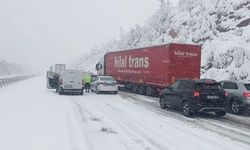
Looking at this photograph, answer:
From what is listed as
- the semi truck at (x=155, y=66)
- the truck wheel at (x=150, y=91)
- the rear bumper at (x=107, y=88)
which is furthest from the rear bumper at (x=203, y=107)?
the rear bumper at (x=107, y=88)

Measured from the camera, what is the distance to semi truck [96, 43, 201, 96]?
25.1 m

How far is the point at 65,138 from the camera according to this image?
1059cm

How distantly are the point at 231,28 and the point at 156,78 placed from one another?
20458mm

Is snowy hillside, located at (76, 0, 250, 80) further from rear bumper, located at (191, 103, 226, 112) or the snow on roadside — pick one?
the snow on roadside

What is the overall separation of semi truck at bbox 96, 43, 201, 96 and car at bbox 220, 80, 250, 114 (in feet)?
19.9

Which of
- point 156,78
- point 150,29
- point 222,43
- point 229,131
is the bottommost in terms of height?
point 229,131

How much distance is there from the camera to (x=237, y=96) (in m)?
18.2

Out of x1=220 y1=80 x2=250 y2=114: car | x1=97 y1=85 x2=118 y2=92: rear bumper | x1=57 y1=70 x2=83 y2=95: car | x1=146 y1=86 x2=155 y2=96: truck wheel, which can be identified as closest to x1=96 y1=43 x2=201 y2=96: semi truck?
x1=146 y1=86 x2=155 y2=96: truck wheel

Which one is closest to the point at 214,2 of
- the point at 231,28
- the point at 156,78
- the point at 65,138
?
the point at 231,28

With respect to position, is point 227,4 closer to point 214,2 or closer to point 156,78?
point 214,2

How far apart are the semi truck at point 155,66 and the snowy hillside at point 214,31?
779 cm

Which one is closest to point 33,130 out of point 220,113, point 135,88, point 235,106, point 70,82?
point 220,113

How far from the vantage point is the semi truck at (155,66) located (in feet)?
82.4

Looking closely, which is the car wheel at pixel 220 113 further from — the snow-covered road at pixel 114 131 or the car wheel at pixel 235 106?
the car wheel at pixel 235 106
